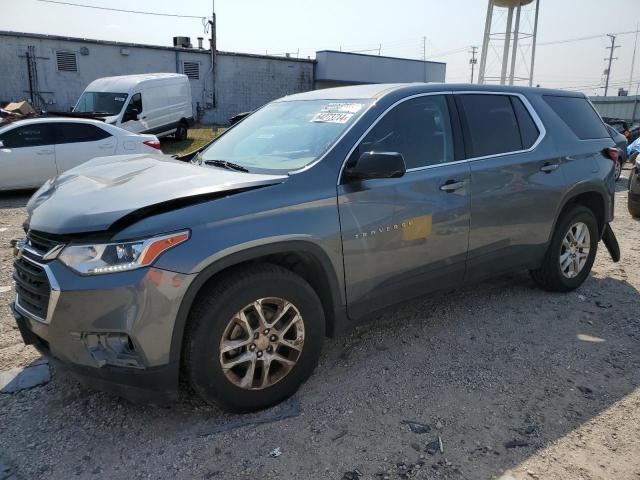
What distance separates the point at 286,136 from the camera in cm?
354

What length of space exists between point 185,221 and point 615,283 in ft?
14.8

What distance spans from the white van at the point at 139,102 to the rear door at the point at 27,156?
6.07 meters

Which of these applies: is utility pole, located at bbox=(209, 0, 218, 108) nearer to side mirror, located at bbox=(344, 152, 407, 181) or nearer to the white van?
the white van

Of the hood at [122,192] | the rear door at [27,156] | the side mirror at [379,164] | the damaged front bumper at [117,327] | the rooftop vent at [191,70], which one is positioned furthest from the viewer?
the rooftop vent at [191,70]

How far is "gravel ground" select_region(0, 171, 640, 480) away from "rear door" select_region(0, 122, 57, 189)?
20.6ft

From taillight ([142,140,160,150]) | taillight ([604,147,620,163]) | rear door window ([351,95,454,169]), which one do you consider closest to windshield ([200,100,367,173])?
rear door window ([351,95,454,169])

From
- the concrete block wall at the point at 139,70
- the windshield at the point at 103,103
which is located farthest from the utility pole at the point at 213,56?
the windshield at the point at 103,103

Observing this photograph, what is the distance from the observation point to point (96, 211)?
255 centimetres

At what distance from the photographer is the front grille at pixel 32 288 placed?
8.35ft

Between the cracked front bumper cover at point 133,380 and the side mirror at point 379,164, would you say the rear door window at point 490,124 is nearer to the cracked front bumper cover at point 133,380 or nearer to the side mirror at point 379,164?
the side mirror at point 379,164

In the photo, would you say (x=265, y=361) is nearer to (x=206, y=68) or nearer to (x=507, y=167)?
(x=507, y=167)

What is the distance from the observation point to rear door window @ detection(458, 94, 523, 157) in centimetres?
385

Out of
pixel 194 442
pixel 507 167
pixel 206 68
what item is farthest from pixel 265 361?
pixel 206 68

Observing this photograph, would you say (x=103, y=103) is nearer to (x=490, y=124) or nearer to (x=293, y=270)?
(x=490, y=124)
